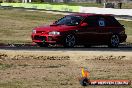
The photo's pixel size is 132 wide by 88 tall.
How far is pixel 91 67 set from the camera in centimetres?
1445

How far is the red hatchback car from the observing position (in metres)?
20.5

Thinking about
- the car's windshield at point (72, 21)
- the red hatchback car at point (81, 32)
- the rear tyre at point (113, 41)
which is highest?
the car's windshield at point (72, 21)

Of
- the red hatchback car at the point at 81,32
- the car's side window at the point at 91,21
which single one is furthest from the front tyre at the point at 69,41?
the car's side window at the point at 91,21

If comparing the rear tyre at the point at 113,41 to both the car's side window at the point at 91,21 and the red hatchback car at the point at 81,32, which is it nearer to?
the red hatchback car at the point at 81,32

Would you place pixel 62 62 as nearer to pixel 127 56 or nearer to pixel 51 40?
pixel 127 56

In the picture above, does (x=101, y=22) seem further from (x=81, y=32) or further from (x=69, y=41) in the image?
(x=69, y=41)

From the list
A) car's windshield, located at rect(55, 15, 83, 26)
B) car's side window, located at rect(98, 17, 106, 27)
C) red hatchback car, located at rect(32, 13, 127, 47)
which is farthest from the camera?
car's side window, located at rect(98, 17, 106, 27)

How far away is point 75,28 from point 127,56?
12.6 ft

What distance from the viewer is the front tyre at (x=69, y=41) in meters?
20.5

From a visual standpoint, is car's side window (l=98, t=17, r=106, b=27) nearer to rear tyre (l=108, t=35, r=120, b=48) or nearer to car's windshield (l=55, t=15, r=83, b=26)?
rear tyre (l=108, t=35, r=120, b=48)

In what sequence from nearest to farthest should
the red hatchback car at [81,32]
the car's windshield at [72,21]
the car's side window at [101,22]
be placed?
1. the red hatchback car at [81,32]
2. the car's windshield at [72,21]
3. the car's side window at [101,22]

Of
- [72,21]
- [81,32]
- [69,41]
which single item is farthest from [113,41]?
[69,41]

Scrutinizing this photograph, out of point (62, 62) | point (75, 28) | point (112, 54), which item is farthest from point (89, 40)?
point (62, 62)

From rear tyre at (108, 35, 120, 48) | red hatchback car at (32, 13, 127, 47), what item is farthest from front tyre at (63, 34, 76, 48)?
rear tyre at (108, 35, 120, 48)
